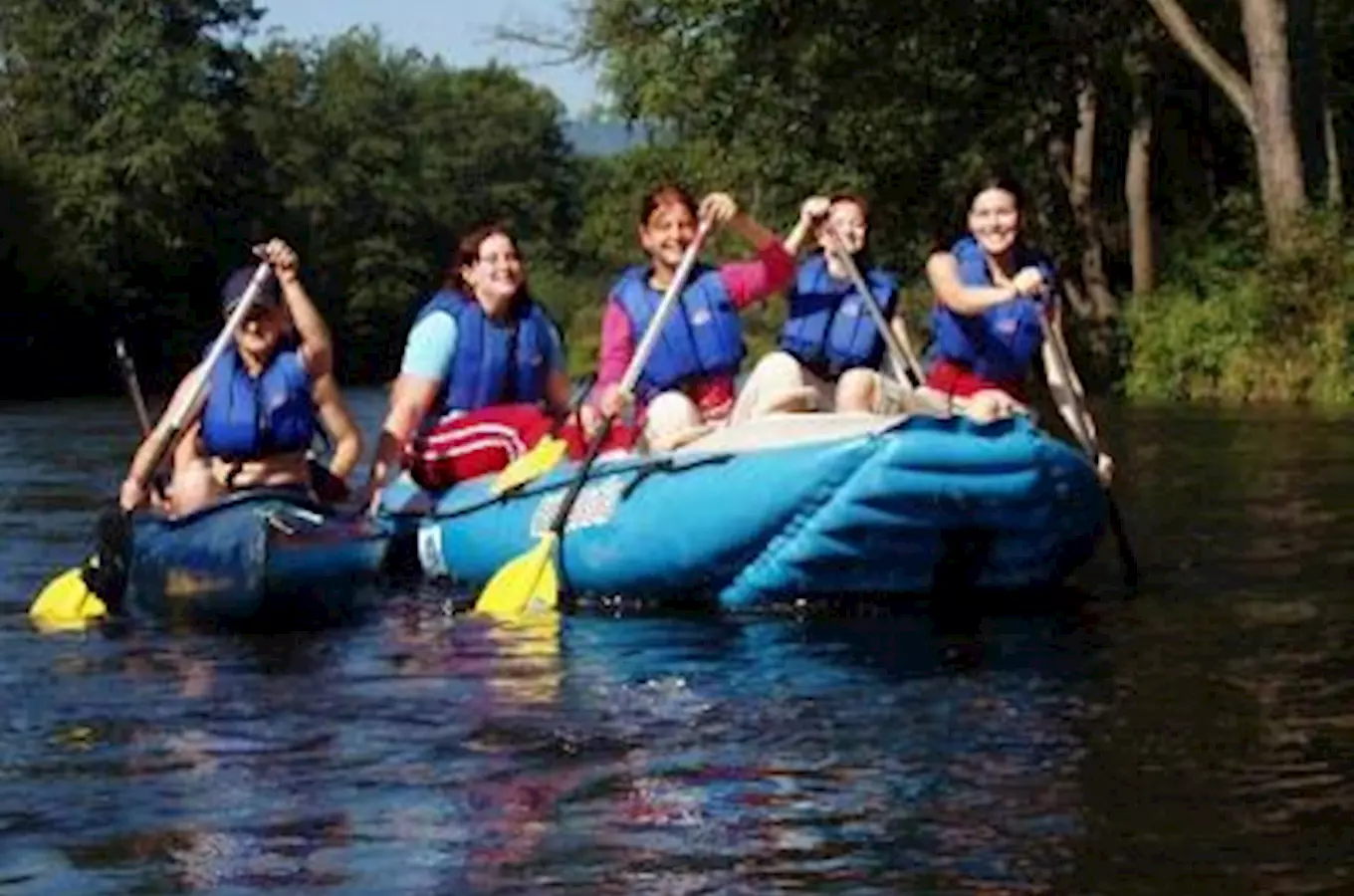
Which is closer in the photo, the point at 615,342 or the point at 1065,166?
the point at 615,342

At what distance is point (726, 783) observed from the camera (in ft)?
20.7

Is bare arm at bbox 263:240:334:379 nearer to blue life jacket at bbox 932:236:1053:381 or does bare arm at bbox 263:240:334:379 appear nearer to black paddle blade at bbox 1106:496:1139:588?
blue life jacket at bbox 932:236:1053:381

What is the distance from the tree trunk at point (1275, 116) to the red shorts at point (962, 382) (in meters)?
14.2

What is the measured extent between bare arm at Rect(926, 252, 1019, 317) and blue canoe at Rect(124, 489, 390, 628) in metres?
2.01

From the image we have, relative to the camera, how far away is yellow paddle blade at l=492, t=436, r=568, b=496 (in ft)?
33.3

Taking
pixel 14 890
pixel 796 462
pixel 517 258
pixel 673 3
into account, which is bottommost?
pixel 14 890

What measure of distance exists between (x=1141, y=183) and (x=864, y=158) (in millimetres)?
3257

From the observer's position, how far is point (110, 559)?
32.3 ft

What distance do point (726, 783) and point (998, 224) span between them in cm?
392

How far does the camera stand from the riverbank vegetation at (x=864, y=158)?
981 inches

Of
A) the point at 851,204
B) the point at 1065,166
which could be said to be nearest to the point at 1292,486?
the point at 851,204

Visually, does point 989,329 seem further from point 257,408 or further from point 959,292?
point 257,408

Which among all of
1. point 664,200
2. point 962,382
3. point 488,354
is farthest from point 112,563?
point 962,382

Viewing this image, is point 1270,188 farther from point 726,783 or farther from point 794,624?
point 726,783
